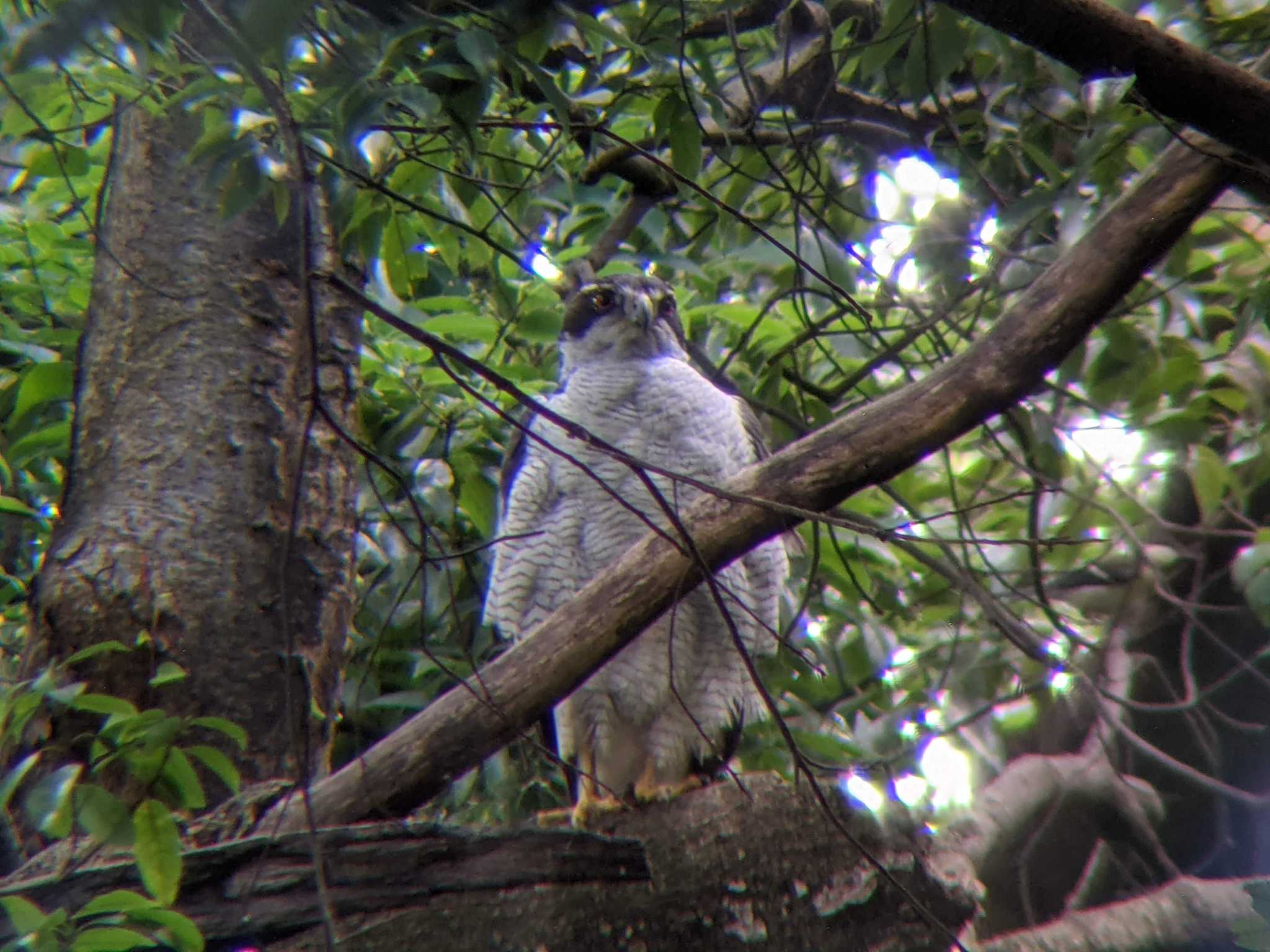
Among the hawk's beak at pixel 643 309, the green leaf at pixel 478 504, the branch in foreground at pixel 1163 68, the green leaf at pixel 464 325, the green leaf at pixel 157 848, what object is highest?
the hawk's beak at pixel 643 309

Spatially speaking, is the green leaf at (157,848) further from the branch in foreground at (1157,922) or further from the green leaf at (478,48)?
the branch in foreground at (1157,922)

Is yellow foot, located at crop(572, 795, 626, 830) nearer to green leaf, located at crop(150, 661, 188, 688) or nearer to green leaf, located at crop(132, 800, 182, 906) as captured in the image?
green leaf, located at crop(150, 661, 188, 688)

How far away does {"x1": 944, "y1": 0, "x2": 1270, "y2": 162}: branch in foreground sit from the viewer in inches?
60.2

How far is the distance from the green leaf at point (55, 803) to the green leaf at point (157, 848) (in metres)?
0.08

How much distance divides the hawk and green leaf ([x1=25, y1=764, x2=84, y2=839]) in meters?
1.78

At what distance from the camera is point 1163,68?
5.20 feet

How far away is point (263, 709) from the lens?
7.50 feet

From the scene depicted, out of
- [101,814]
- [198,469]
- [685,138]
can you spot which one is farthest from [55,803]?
[685,138]

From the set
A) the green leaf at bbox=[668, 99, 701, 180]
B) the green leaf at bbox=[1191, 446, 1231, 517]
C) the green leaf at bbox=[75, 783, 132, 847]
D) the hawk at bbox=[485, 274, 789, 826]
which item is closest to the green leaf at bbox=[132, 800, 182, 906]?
the green leaf at bbox=[75, 783, 132, 847]

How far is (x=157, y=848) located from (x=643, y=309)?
250 cm

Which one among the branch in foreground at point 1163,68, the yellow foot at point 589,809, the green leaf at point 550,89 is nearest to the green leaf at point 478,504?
the yellow foot at point 589,809

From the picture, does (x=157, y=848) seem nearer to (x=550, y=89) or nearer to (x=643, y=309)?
(x=550, y=89)

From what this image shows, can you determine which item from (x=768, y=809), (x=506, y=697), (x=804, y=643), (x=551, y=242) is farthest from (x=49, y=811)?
(x=551, y=242)

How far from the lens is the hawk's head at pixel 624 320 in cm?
359
